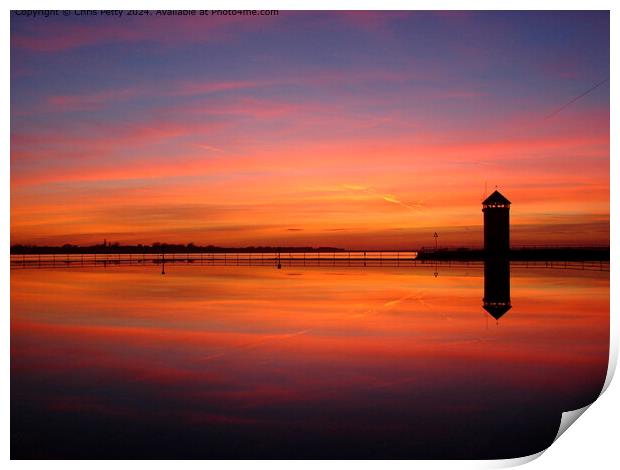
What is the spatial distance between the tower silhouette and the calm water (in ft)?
46.8

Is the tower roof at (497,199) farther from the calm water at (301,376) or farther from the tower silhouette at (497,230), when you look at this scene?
the calm water at (301,376)

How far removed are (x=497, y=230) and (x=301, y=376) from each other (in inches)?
800

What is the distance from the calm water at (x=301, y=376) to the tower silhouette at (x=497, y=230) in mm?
14279

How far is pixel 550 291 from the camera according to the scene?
11.9m

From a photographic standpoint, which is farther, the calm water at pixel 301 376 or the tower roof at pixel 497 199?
the tower roof at pixel 497 199

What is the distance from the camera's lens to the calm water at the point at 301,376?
4.91 meters

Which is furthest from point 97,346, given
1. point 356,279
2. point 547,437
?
point 356,279

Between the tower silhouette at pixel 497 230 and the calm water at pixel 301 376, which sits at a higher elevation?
the tower silhouette at pixel 497 230

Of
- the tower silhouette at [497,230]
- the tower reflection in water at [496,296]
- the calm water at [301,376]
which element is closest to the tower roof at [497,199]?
the tower silhouette at [497,230]

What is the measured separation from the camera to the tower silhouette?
24828 mm

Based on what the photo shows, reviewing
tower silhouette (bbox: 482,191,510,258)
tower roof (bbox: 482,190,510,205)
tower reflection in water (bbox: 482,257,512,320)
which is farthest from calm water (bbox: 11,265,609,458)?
tower silhouette (bbox: 482,191,510,258)

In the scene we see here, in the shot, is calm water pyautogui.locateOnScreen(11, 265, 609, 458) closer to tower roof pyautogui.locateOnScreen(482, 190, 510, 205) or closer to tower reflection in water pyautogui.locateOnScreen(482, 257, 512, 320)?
tower reflection in water pyautogui.locateOnScreen(482, 257, 512, 320)

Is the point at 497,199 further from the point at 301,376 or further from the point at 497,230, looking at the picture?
the point at 301,376

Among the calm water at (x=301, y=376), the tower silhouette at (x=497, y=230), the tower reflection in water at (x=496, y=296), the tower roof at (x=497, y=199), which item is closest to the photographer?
the calm water at (x=301, y=376)
